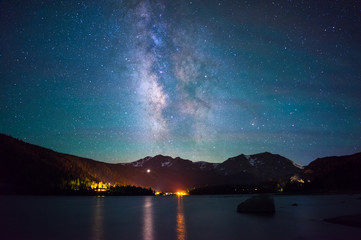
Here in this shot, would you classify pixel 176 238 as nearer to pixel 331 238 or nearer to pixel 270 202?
pixel 331 238

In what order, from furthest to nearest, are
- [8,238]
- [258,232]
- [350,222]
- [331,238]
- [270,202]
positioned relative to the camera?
1. [270,202]
2. [350,222]
3. [258,232]
4. [8,238]
5. [331,238]

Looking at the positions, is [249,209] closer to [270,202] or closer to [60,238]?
[270,202]

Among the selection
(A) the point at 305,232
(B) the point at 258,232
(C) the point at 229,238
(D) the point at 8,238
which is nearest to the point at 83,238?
(D) the point at 8,238

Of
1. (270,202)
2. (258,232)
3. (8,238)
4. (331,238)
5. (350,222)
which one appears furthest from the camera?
(270,202)

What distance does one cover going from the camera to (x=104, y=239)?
2766 cm

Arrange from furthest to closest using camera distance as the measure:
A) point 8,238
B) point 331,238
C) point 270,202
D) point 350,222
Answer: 1. point 270,202
2. point 350,222
3. point 8,238
4. point 331,238

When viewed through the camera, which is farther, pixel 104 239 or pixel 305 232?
pixel 305 232

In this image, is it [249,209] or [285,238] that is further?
[249,209]

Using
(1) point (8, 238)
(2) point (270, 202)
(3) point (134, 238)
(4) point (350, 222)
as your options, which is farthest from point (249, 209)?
(1) point (8, 238)

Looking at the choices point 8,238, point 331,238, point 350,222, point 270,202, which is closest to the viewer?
point 331,238

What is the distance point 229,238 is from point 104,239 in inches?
485

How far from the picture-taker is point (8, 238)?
27.6m

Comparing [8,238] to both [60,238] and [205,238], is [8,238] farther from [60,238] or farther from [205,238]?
[205,238]

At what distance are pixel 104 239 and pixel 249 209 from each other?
32.0 m
